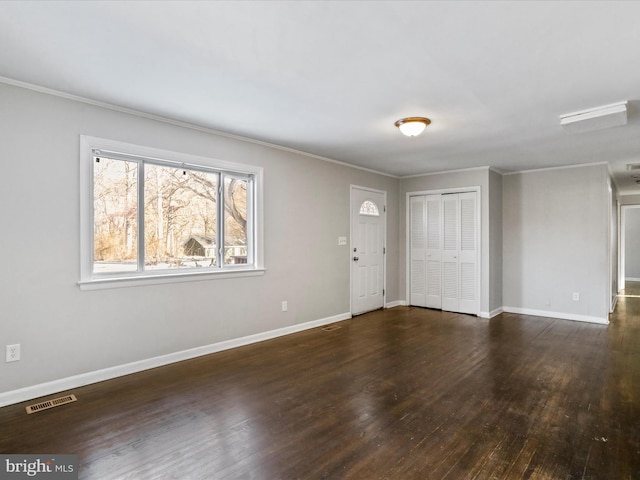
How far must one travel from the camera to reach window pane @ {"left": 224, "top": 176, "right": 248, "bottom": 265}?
4160 millimetres

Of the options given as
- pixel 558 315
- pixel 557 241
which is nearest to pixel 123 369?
pixel 558 315

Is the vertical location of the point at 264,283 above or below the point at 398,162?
below

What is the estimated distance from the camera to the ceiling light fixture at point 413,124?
11.4 ft

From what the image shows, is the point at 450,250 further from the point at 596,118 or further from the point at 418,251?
the point at 596,118

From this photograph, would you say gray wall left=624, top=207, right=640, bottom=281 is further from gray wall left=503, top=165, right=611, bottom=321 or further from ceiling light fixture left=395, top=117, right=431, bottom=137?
ceiling light fixture left=395, top=117, right=431, bottom=137

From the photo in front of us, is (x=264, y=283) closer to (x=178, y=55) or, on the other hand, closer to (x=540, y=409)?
(x=178, y=55)

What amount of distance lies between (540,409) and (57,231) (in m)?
4.09

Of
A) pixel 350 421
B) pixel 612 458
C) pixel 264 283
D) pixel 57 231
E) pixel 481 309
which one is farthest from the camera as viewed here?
pixel 481 309

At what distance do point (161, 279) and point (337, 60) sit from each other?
2621mm

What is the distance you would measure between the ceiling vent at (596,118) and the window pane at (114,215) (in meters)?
4.25

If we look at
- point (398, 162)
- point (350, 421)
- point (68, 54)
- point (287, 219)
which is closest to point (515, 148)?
point (398, 162)

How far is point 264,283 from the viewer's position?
174 inches

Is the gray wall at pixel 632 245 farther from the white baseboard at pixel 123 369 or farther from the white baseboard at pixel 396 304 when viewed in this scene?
the white baseboard at pixel 123 369

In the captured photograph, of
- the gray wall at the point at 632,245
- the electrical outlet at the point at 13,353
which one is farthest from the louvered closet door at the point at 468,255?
the gray wall at the point at 632,245
